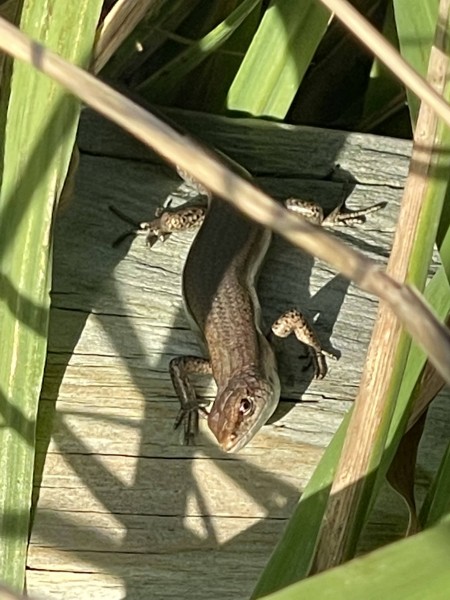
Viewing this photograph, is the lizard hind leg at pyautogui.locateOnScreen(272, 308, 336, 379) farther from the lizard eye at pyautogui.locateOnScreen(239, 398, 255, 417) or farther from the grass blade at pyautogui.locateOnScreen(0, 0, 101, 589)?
the grass blade at pyautogui.locateOnScreen(0, 0, 101, 589)

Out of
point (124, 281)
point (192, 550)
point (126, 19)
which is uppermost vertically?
point (126, 19)

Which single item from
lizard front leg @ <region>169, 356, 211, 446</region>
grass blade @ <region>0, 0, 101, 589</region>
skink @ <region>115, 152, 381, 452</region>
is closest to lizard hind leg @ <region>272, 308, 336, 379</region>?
skink @ <region>115, 152, 381, 452</region>

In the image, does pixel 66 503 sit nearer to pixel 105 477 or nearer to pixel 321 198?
pixel 105 477

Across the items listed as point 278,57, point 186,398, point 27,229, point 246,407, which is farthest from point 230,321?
point 27,229

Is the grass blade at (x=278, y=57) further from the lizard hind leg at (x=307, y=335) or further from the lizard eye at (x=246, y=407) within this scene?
the lizard eye at (x=246, y=407)

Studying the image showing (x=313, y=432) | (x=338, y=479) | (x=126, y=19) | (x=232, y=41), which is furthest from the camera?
(x=232, y=41)

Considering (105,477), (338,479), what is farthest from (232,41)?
(338,479)
